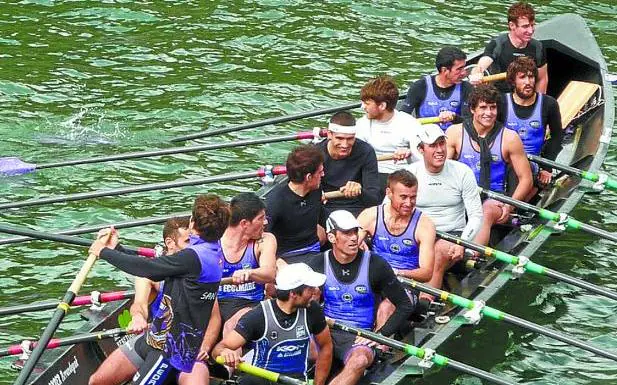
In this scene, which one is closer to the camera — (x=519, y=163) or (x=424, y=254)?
(x=424, y=254)

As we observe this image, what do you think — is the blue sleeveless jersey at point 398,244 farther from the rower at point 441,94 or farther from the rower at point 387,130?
the rower at point 441,94

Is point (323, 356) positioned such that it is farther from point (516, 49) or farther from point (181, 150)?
point (516, 49)

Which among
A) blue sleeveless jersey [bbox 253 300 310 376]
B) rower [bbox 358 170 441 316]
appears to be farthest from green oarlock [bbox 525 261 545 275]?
blue sleeveless jersey [bbox 253 300 310 376]

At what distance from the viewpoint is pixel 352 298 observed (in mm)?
10734

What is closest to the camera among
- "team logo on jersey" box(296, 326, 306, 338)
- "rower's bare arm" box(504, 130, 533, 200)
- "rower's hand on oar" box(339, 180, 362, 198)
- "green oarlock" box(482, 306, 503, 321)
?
"team logo on jersey" box(296, 326, 306, 338)

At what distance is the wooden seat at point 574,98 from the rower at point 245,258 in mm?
5826

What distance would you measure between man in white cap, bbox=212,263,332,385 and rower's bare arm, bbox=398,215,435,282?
1.48 m

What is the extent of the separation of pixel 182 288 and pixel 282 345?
3.08 feet

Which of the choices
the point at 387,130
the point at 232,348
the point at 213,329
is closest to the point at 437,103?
the point at 387,130

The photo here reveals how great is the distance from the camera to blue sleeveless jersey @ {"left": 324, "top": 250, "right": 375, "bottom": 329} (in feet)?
35.0

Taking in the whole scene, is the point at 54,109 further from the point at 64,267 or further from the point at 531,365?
the point at 531,365

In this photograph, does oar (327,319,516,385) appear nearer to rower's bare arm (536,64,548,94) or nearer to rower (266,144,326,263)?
rower (266,144,326,263)

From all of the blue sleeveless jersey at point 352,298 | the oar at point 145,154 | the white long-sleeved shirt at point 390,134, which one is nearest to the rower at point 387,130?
the white long-sleeved shirt at point 390,134

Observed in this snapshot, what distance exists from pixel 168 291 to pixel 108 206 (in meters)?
5.93
